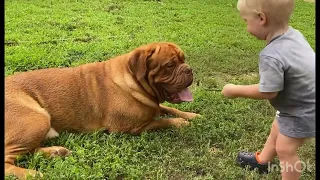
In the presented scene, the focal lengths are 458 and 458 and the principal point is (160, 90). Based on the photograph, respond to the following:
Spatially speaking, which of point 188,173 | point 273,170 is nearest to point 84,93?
point 188,173

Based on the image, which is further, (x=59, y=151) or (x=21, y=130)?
(x=59, y=151)

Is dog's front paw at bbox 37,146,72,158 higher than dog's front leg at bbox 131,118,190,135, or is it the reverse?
dog's front paw at bbox 37,146,72,158

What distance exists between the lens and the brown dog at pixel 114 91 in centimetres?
358

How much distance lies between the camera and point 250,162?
3158mm

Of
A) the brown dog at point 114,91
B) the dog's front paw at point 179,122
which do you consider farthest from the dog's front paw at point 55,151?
the dog's front paw at point 179,122

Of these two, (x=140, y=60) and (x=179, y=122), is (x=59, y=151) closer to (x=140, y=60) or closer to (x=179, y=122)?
(x=140, y=60)

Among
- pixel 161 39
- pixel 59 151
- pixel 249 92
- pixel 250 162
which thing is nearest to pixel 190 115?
pixel 250 162

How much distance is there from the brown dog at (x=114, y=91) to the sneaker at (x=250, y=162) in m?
0.74

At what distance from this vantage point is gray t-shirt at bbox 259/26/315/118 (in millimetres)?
2254

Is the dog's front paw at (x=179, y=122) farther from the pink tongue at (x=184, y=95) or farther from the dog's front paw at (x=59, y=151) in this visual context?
the dog's front paw at (x=59, y=151)

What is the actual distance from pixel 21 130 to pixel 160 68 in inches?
46.2

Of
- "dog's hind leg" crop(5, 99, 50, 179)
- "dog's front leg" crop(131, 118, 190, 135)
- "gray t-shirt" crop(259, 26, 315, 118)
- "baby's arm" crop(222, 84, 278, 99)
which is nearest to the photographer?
"gray t-shirt" crop(259, 26, 315, 118)

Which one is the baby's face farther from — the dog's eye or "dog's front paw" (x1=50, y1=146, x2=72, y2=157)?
"dog's front paw" (x1=50, y1=146, x2=72, y2=157)

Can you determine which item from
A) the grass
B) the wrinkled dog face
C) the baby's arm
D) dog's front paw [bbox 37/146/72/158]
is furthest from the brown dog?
the baby's arm
